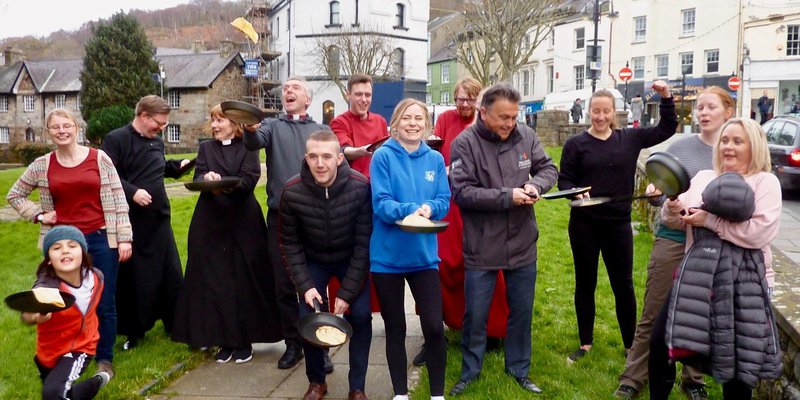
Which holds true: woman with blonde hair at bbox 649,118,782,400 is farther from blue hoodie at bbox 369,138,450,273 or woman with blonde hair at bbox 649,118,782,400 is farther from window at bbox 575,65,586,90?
A: window at bbox 575,65,586,90

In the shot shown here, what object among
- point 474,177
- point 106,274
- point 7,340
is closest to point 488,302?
point 474,177

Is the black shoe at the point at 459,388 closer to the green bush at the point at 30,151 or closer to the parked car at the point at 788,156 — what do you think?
the parked car at the point at 788,156

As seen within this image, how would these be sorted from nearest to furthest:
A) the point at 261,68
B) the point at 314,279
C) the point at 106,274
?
1. the point at 314,279
2. the point at 106,274
3. the point at 261,68

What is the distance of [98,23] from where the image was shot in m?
40.1

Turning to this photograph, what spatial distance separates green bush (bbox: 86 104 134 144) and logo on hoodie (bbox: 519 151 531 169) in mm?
34852

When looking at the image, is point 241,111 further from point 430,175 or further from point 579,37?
point 579,37

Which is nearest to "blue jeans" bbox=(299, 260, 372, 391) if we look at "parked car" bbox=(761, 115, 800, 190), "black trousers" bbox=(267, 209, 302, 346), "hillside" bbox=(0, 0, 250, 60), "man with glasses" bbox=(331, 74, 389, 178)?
"black trousers" bbox=(267, 209, 302, 346)

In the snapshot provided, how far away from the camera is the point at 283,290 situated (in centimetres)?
496

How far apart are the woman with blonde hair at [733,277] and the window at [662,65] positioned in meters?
42.4

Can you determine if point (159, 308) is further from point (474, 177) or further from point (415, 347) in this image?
point (474, 177)

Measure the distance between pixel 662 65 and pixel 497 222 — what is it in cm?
4230

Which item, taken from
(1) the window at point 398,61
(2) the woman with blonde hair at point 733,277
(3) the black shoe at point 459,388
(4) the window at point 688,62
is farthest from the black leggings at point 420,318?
(1) the window at point 398,61

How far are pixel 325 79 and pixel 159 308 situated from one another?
4050 cm

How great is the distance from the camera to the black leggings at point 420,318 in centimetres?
414
